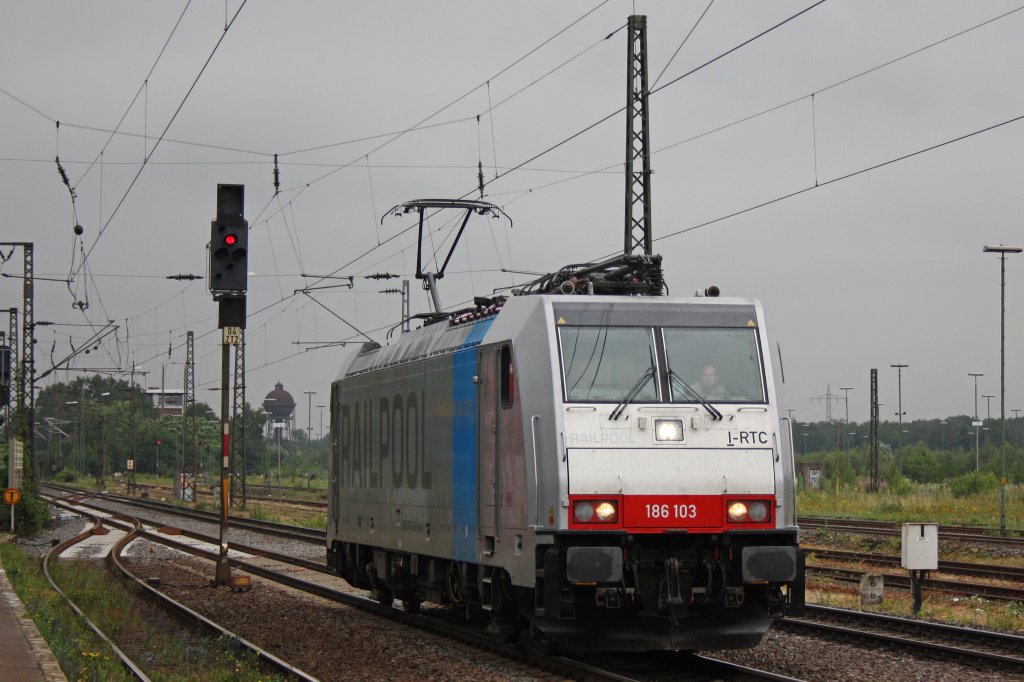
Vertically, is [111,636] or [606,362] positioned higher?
[606,362]

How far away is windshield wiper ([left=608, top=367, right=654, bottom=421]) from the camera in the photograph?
11930 mm

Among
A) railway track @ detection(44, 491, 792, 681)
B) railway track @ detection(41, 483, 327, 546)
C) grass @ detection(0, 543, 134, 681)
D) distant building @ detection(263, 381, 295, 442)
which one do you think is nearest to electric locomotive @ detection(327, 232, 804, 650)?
railway track @ detection(44, 491, 792, 681)

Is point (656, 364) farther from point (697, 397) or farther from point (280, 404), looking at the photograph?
point (280, 404)

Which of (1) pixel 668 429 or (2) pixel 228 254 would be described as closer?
(1) pixel 668 429

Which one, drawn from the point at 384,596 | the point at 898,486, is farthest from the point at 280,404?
the point at 384,596

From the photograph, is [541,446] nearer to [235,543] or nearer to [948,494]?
[235,543]

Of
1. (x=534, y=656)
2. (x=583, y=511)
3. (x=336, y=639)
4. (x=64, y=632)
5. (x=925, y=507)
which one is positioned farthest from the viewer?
(x=925, y=507)

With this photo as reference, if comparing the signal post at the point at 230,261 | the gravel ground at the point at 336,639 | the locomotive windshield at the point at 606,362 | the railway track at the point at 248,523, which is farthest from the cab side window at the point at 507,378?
the railway track at the point at 248,523

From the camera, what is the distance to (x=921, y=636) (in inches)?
562

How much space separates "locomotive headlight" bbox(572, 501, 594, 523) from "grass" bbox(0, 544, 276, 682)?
329cm

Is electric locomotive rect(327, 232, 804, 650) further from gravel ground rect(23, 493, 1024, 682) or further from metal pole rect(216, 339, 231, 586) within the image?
metal pole rect(216, 339, 231, 586)

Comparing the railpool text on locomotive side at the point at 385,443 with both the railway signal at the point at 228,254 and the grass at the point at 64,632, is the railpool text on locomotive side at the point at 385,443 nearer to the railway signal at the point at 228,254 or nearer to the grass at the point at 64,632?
the railway signal at the point at 228,254

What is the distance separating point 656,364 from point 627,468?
1.13m

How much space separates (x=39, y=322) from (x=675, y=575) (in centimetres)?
3871
